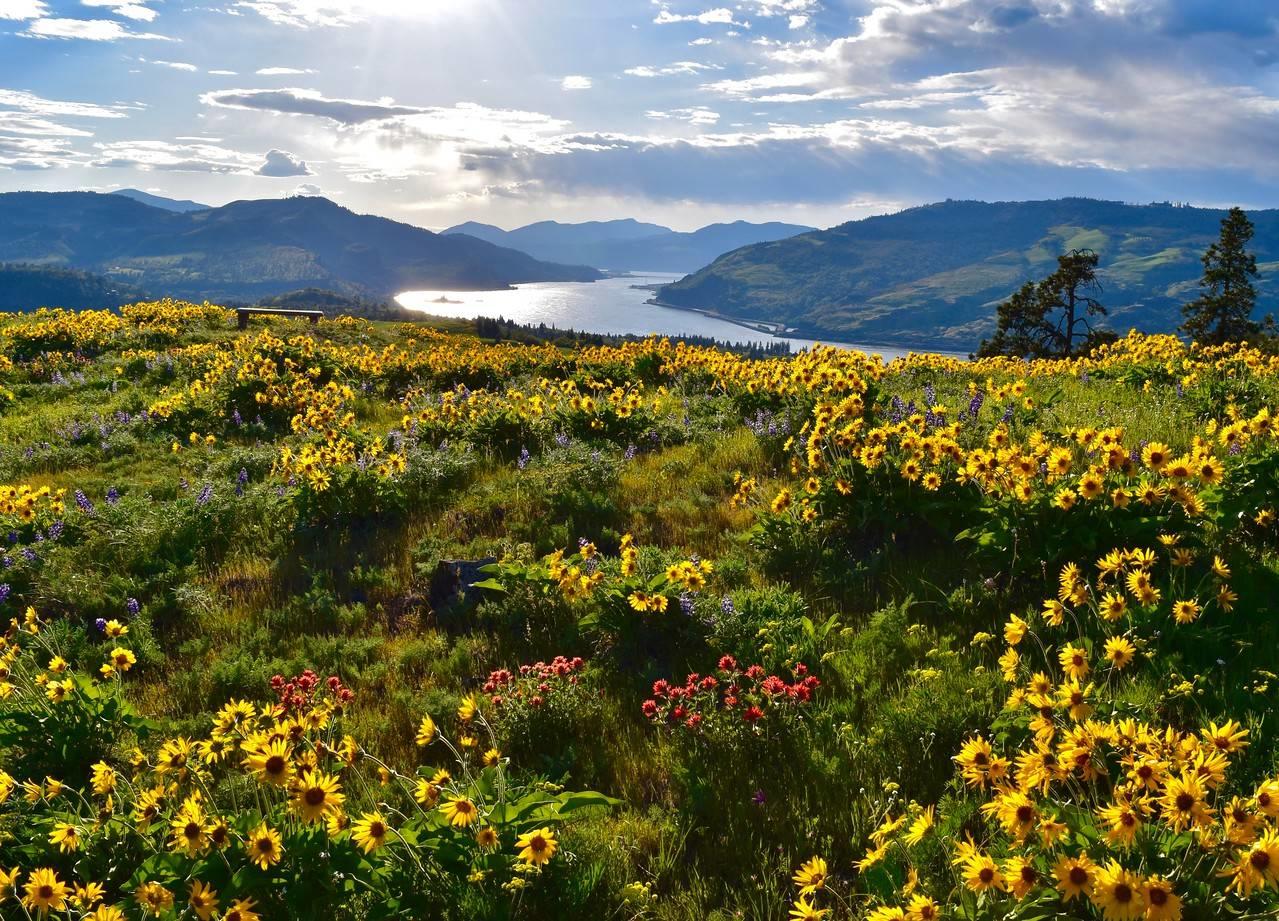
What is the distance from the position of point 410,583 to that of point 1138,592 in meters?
5.87

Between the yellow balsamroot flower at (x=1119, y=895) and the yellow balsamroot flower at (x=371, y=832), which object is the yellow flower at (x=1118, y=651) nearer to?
the yellow balsamroot flower at (x=1119, y=895)

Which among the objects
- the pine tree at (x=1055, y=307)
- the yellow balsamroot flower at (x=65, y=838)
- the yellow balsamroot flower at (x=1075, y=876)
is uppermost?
the pine tree at (x=1055, y=307)

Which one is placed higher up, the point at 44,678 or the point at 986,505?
the point at 986,505

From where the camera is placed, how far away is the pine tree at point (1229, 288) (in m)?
→ 47.4

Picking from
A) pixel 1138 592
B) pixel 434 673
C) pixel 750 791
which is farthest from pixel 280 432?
pixel 1138 592

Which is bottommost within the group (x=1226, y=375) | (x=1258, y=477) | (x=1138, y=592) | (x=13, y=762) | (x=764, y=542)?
(x=13, y=762)

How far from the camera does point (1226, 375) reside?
11297 millimetres

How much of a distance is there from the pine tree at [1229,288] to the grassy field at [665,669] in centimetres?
4642

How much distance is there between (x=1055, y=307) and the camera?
181 ft

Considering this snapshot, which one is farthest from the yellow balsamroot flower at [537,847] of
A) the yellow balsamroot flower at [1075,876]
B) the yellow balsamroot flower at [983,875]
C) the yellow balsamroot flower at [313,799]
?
the yellow balsamroot flower at [1075,876]

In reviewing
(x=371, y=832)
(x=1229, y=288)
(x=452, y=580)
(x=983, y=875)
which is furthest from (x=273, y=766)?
(x=1229, y=288)

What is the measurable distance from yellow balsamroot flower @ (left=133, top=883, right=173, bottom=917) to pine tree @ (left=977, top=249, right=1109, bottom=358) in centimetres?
5212

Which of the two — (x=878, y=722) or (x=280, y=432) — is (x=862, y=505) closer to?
(x=878, y=722)

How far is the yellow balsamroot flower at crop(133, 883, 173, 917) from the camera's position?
2670 mm
